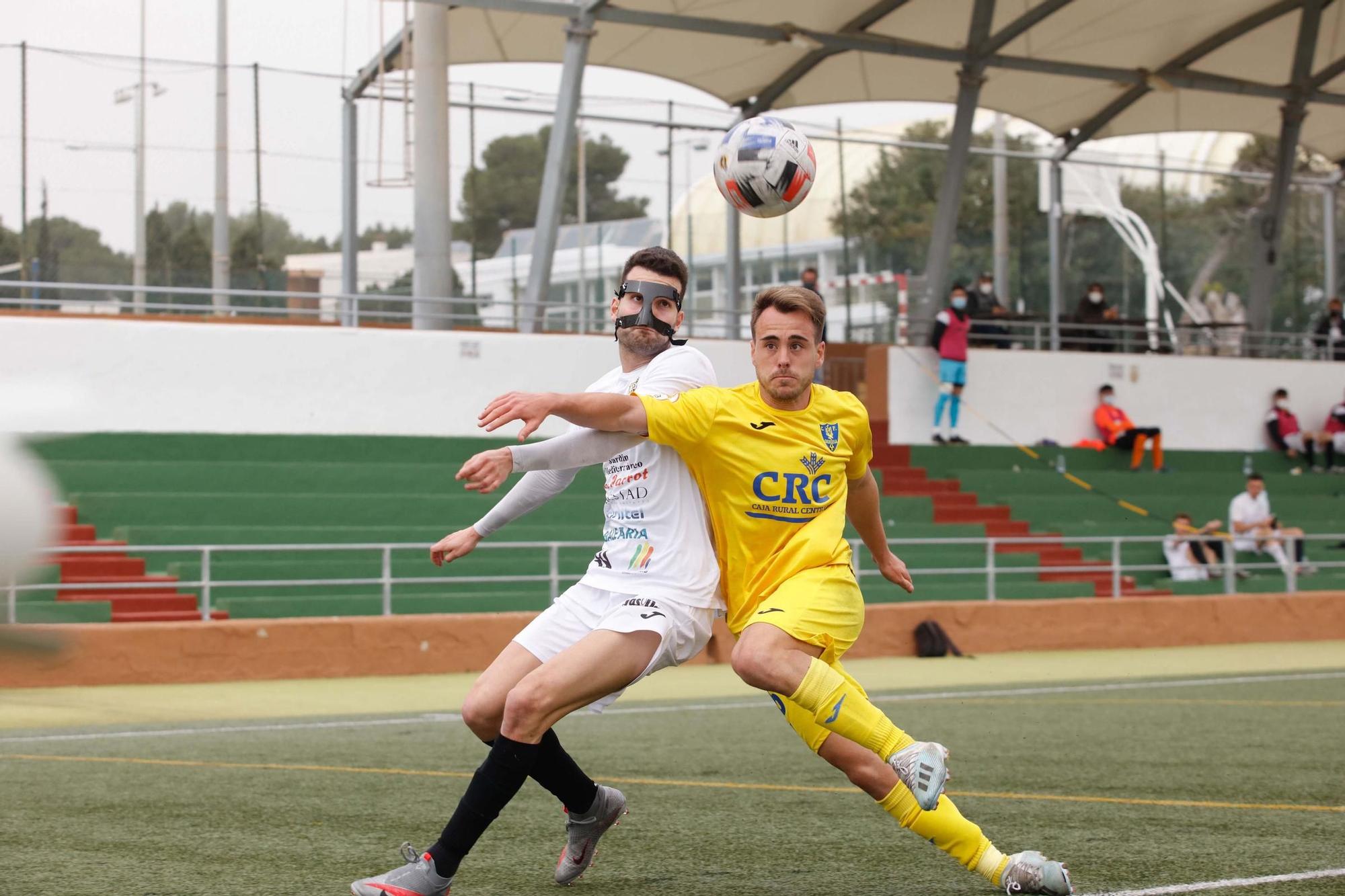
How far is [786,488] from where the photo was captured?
4848 millimetres

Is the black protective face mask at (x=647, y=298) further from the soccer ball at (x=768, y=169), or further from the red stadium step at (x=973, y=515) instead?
the red stadium step at (x=973, y=515)

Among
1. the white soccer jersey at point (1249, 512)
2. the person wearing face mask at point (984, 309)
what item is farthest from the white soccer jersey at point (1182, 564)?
the person wearing face mask at point (984, 309)

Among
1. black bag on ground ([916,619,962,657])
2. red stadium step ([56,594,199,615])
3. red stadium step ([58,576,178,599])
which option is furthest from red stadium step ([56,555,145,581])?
black bag on ground ([916,619,962,657])

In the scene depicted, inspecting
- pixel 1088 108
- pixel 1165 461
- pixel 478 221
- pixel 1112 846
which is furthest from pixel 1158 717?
pixel 1088 108

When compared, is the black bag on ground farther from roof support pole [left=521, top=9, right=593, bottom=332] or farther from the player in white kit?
the player in white kit

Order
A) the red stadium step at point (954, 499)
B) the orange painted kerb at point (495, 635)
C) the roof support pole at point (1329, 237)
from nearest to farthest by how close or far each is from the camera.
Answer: the orange painted kerb at point (495, 635) < the red stadium step at point (954, 499) < the roof support pole at point (1329, 237)

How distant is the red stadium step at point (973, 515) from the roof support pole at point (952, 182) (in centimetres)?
536

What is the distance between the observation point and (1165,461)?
25641 millimetres

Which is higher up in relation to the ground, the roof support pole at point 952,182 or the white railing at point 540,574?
the roof support pole at point 952,182

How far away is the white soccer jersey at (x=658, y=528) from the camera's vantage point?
15.8 ft

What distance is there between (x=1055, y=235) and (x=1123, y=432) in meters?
8.39

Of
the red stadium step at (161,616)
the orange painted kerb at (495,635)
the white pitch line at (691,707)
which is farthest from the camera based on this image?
the red stadium step at (161,616)

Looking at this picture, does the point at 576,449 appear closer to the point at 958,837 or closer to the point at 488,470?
the point at 488,470

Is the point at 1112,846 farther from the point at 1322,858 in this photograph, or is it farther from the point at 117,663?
the point at 117,663
